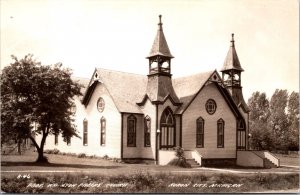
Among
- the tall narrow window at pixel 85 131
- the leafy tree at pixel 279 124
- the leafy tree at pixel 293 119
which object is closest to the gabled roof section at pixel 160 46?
the tall narrow window at pixel 85 131

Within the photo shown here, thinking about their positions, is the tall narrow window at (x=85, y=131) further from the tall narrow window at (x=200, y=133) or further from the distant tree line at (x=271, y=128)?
the distant tree line at (x=271, y=128)

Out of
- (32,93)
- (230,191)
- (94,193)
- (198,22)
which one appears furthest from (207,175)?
(32,93)

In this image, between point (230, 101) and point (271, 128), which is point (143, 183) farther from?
point (271, 128)

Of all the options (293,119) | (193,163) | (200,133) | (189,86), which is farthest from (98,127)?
(293,119)

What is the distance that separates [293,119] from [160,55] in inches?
480

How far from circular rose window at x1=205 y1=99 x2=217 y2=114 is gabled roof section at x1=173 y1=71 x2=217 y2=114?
1.89m

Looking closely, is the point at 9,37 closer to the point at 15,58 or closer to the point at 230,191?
the point at 15,58

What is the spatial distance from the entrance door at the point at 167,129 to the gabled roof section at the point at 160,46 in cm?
435

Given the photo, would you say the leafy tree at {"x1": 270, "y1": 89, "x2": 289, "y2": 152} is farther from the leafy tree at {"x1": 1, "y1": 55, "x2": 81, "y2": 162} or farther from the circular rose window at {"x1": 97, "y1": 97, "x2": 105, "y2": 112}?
the leafy tree at {"x1": 1, "y1": 55, "x2": 81, "y2": 162}

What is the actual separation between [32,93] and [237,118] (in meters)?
18.1

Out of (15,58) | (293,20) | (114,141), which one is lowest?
(114,141)

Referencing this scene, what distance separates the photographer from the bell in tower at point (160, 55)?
114 ft

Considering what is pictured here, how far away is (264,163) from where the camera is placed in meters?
36.4

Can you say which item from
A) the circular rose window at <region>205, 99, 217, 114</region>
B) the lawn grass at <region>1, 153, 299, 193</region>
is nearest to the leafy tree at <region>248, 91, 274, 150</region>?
the circular rose window at <region>205, 99, 217, 114</region>
